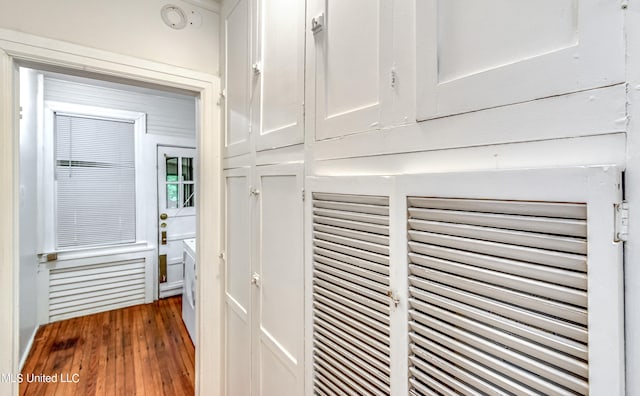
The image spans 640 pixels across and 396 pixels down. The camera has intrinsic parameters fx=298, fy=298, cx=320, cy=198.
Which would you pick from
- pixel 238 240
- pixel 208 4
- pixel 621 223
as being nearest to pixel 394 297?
pixel 621 223

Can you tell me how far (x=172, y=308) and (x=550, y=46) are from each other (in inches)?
156

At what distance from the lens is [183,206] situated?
151 inches

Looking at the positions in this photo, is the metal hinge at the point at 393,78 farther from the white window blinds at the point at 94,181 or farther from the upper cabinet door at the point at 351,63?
the white window blinds at the point at 94,181

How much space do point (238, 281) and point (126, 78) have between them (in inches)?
49.3

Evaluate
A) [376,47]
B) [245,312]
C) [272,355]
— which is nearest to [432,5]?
[376,47]

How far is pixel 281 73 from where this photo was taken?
119cm

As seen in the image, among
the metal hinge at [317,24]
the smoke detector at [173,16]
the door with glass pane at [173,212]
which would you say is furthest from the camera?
the door with glass pane at [173,212]

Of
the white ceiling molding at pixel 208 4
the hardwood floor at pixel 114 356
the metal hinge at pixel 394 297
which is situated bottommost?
the hardwood floor at pixel 114 356

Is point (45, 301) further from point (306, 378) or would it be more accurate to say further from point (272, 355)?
point (306, 378)

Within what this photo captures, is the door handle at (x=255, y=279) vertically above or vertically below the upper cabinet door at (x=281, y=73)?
below

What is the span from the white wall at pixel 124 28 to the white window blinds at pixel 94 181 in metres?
2.22

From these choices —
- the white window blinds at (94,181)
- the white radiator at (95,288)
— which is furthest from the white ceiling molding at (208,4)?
the white radiator at (95,288)

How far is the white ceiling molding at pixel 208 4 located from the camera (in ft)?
5.81

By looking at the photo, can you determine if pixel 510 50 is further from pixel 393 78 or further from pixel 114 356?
pixel 114 356
